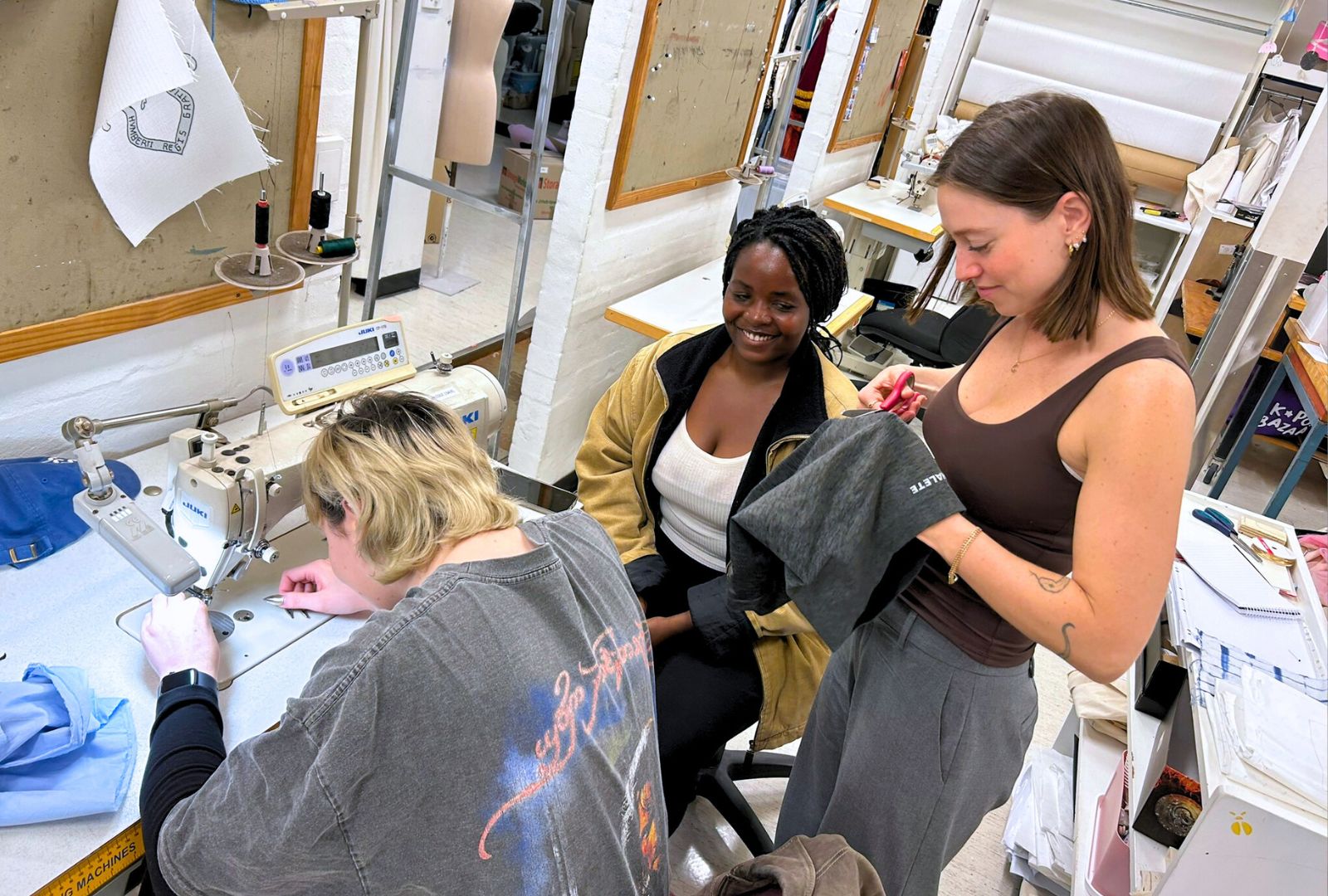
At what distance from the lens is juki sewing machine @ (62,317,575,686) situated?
4.12ft

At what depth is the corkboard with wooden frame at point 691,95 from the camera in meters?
2.51

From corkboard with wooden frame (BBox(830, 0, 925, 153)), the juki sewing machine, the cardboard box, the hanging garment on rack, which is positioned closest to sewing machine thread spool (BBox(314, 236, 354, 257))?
the juki sewing machine

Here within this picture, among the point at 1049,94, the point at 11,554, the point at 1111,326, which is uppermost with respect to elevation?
the point at 1049,94

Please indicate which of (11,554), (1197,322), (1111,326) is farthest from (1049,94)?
(1197,322)

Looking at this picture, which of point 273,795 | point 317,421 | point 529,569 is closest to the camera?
point 273,795

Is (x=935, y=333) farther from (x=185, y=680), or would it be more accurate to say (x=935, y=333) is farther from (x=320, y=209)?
(x=185, y=680)

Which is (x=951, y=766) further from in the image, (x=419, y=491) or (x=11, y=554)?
(x=11, y=554)

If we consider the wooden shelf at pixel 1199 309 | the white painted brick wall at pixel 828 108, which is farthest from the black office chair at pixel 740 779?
the white painted brick wall at pixel 828 108

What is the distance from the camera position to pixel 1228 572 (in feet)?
→ 5.97

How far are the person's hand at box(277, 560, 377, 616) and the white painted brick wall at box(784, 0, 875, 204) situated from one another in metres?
3.49

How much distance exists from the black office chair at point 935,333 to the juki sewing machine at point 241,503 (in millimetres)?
2595

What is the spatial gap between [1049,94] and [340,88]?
140cm

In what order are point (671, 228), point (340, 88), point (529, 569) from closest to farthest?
1. point (529, 569)
2. point (340, 88)
3. point (671, 228)

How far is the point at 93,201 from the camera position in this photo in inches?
59.9
